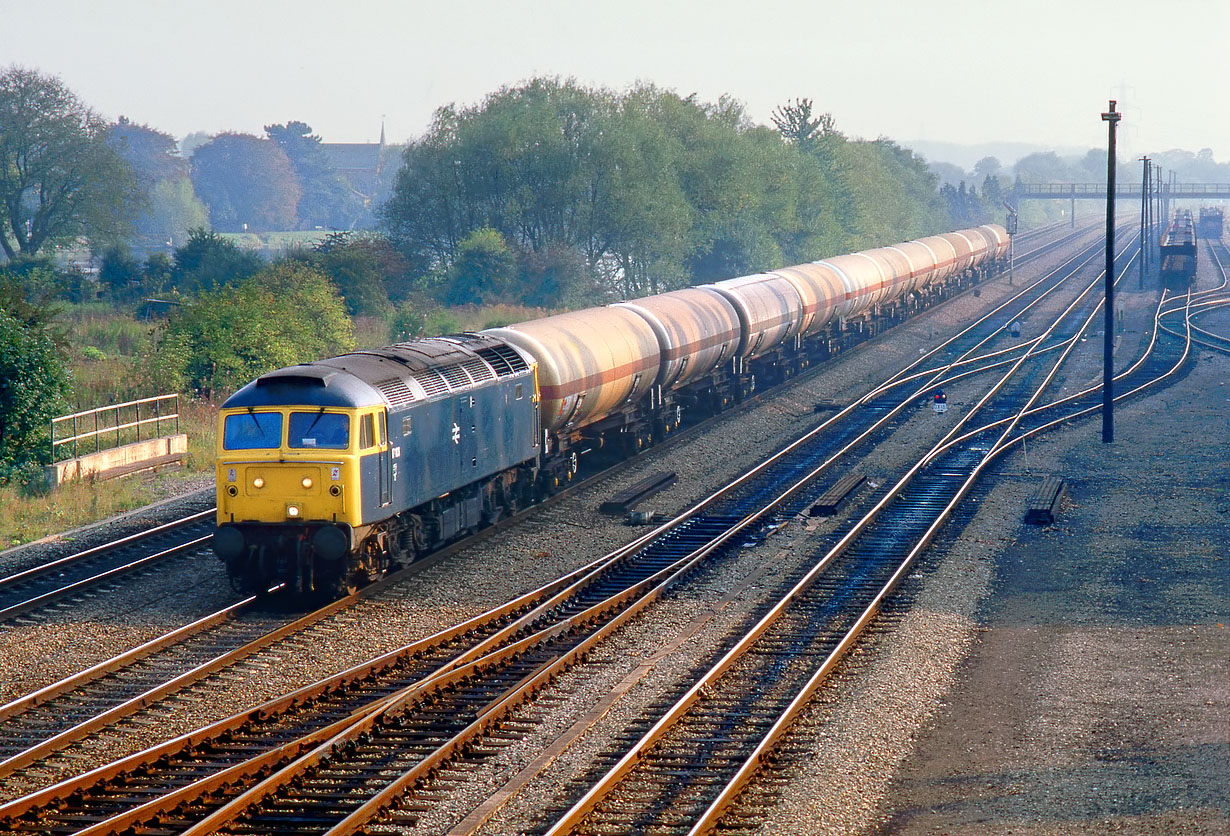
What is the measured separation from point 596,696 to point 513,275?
4899 centimetres

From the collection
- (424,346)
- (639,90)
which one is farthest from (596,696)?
(639,90)

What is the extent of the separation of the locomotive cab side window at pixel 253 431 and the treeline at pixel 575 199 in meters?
43.4

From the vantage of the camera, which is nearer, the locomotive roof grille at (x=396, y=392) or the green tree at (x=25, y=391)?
the locomotive roof grille at (x=396, y=392)

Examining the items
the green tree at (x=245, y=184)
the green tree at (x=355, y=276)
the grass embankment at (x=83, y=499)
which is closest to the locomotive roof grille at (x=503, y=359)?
the grass embankment at (x=83, y=499)

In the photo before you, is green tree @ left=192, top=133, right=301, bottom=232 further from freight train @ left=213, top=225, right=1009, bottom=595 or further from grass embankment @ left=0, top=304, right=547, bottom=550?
freight train @ left=213, top=225, right=1009, bottom=595

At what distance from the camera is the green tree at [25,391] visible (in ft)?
87.7

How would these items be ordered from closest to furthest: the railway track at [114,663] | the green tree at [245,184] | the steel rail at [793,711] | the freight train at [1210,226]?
the steel rail at [793,711]
the railway track at [114,663]
the freight train at [1210,226]
the green tree at [245,184]

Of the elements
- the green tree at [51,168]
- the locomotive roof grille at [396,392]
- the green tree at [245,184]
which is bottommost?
the locomotive roof grille at [396,392]

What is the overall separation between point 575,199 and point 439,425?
4869 centimetres

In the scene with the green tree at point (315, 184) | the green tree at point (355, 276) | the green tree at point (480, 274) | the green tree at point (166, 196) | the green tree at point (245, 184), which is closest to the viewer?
the green tree at point (355, 276)

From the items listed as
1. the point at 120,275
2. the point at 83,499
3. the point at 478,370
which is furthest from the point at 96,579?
the point at 120,275

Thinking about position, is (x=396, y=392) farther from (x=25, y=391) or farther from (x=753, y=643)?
(x=25, y=391)

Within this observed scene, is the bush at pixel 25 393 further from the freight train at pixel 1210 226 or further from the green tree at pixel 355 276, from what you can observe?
the freight train at pixel 1210 226

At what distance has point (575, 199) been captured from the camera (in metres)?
67.6
